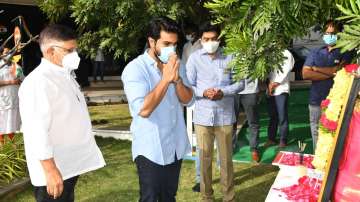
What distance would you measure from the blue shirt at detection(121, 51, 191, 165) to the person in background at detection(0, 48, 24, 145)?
171 inches

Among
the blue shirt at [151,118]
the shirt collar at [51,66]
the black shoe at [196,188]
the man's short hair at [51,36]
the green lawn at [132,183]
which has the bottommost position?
the green lawn at [132,183]

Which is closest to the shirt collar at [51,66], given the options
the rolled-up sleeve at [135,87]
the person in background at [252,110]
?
the rolled-up sleeve at [135,87]

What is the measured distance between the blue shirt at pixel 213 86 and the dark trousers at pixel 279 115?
2.65 m

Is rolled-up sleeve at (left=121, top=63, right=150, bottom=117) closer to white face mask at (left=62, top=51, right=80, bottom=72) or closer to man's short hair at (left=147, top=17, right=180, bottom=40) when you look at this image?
man's short hair at (left=147, top=17, right=180, bottom=40)

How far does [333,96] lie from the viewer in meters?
2.47

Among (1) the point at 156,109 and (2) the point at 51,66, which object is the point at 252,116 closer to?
(1) the point at 156,109

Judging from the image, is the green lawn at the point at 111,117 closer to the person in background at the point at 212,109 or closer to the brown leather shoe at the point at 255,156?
the brown leather shoe at the point at 255,156

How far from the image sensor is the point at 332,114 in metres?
2.43

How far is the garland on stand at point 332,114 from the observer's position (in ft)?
7.91

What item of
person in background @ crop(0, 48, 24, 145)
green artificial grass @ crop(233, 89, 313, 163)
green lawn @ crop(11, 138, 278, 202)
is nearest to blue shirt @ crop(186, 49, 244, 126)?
green lawn @ crop(11, 138, 278, 202)

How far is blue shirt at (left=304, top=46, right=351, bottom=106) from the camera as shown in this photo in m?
5.33

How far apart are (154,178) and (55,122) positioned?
0.85m

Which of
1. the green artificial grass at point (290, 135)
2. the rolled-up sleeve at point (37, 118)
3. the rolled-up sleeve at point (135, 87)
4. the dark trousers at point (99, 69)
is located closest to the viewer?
the rolled-up sleeve at point (37, 118)

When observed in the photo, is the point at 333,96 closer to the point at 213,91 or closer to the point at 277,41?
the point at 277,41
